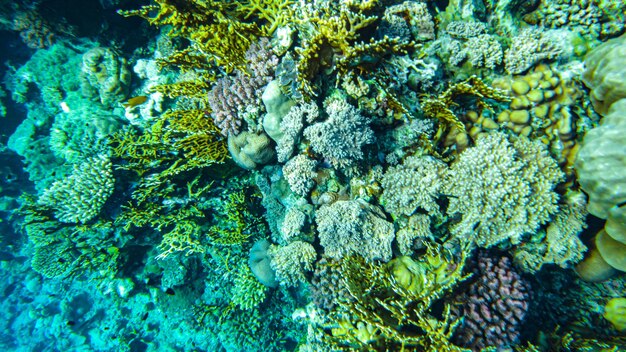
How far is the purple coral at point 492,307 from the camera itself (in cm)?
356

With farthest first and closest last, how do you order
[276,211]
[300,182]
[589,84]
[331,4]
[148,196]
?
[148,196], [276,211], [300,182], [331,4], [589,84]

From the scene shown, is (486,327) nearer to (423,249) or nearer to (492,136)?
(423,249)

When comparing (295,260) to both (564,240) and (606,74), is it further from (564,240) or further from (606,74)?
(606,74)

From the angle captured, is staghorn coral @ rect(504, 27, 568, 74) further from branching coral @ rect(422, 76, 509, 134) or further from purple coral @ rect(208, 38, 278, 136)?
purple coral @ rect(208, 38, 278, 136)

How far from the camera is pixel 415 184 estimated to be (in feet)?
12.7

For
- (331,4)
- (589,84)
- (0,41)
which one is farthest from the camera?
(0,41)

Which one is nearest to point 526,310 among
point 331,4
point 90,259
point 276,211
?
point 276,211

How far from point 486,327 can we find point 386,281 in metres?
1.29

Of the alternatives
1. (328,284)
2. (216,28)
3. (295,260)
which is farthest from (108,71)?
(328,284)

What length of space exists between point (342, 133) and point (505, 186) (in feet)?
6.94

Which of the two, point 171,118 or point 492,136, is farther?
point 171,118

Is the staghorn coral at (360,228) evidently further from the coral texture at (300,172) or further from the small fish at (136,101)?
the small fish at (136,101)

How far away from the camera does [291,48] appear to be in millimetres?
4355

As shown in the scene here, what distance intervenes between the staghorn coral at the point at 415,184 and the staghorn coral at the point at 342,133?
593mm
